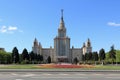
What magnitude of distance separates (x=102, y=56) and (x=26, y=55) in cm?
3455

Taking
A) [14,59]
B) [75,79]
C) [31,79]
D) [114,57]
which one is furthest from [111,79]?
[114,57]

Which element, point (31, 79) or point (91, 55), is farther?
point (91, 55)

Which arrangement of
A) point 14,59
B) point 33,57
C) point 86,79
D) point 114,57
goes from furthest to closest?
point 33,57 → point 114,57 → point 14,59 → point 86,79

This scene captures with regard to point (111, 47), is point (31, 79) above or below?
below

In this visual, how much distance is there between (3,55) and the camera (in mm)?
145500

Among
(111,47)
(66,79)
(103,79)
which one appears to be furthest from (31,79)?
(111,47)

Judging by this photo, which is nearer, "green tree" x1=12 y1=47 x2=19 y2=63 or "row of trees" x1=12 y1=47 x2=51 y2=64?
"row of trees" x1=12 y1=47 x2=51 y2=64

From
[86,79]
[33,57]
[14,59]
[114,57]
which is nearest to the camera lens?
[86,79]

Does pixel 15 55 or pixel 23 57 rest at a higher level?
pixel 15 55

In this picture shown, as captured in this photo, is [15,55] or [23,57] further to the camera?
[23,57]

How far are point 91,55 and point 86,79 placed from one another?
15195cm

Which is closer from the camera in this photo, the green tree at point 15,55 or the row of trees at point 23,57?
the row of trees at point 23,57

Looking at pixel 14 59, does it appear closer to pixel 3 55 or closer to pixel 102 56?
pixel 3 55

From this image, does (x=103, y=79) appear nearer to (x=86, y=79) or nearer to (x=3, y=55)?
(x=86, y=79)
